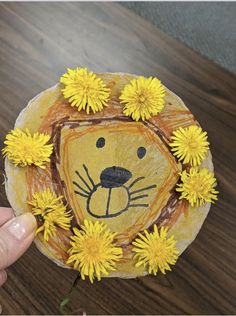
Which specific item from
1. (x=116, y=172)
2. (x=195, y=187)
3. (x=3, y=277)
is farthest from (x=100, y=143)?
(x=3, y=277)

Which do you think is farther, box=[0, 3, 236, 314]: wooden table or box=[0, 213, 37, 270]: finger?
box=[0, 3, 236, 314]: wooden table

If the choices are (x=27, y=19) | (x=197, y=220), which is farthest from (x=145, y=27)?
(x=197, y=220)

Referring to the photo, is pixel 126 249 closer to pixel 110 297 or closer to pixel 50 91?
pixel 110 297

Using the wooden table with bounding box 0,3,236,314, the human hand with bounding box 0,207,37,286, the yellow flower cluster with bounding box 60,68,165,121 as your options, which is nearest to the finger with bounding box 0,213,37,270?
the human hand with bounding box 0,207,37,286

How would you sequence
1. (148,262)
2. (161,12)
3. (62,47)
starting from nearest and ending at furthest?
(148,262) < (62,47) < (161,12)

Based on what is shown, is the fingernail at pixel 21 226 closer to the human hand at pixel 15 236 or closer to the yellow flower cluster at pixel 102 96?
the human hand at pixel 15 236

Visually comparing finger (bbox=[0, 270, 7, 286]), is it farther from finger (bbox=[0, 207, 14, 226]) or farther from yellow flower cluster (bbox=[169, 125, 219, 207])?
yellow flower cluster (bbox=[169, 125, 219, 207])

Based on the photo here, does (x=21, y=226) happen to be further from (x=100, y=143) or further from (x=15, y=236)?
(x=100, y=143)
